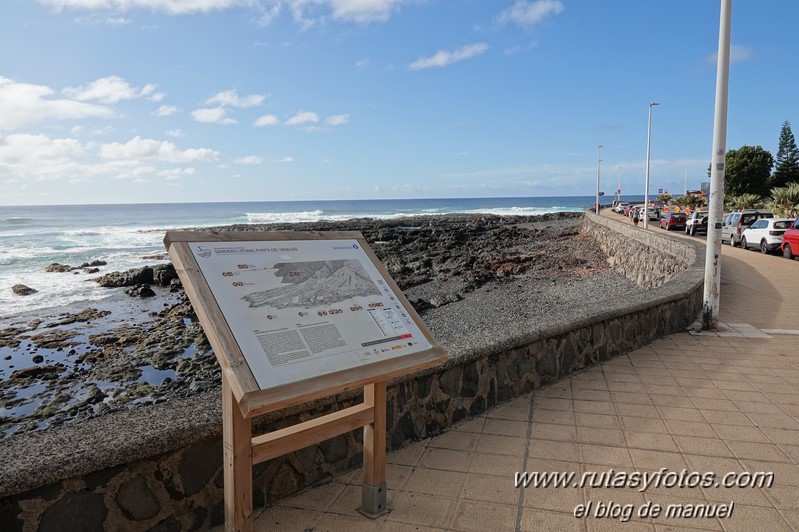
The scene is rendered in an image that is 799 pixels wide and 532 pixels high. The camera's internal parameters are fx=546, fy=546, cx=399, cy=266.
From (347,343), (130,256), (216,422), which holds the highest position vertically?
(347,343)

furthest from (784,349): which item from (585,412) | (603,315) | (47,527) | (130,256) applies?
(130,256)

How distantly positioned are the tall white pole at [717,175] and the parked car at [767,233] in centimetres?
1589

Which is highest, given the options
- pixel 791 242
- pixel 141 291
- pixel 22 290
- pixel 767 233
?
pixel 767 233

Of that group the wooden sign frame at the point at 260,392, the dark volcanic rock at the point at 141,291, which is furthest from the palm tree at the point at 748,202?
the wooden sign frame at the point at 260,392

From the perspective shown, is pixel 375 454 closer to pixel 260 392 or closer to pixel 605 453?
pixel 260 392

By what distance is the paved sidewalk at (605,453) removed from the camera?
3.01 m

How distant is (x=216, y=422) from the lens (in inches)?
111

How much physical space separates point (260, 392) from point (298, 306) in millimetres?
519

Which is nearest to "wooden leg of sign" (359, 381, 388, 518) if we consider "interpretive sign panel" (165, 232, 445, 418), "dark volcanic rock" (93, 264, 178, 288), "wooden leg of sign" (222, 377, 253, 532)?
"interpretive sign panel" (165, 232, 445, 418)

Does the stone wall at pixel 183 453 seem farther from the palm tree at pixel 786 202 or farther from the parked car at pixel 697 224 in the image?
the palm tree at pixel 786 202

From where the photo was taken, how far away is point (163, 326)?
14.3 m

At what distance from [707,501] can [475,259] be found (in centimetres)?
2236

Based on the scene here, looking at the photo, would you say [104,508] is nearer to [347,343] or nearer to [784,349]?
[347,343]

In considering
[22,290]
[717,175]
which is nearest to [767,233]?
[717,175]
